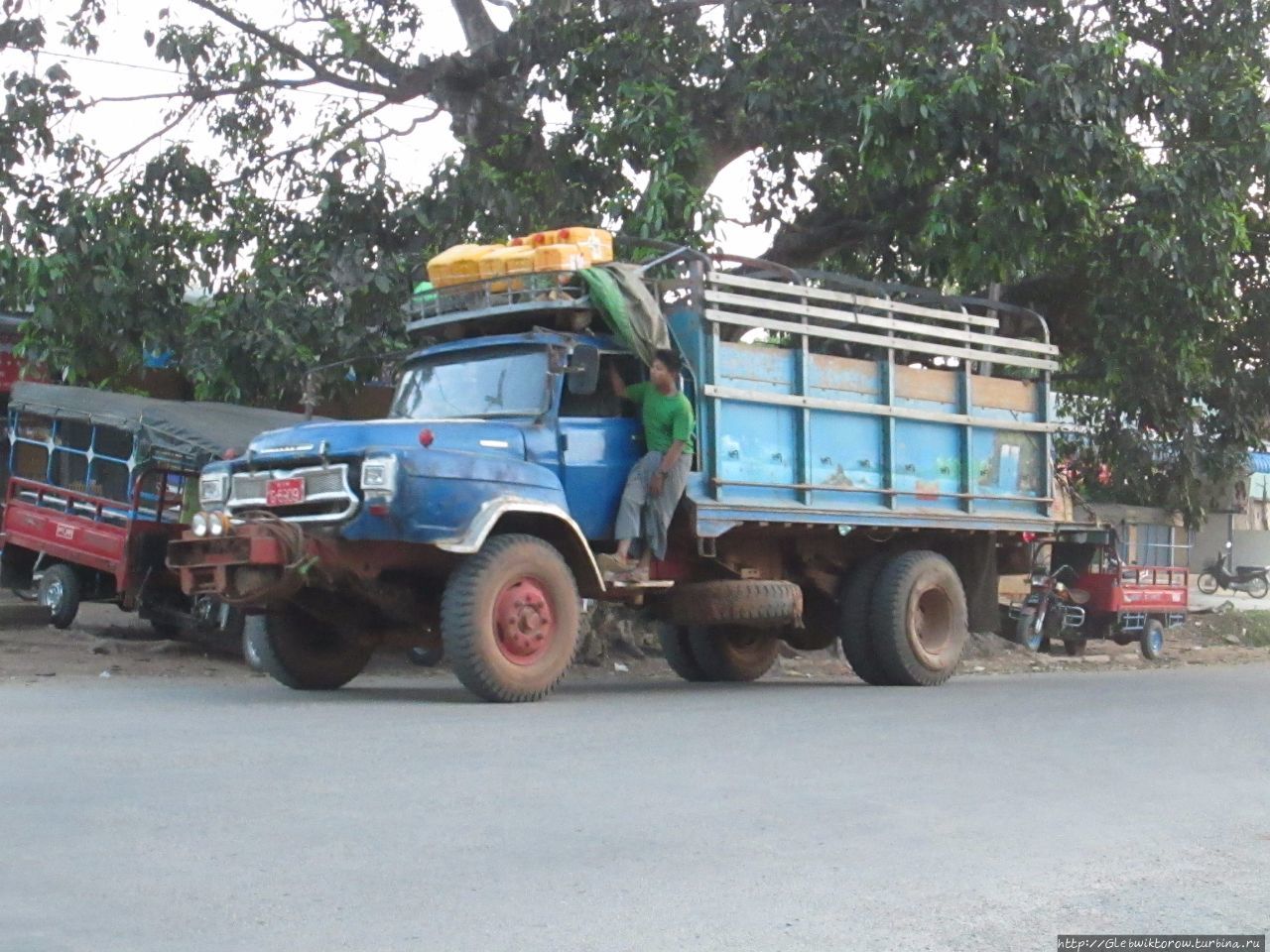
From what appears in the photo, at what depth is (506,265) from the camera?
470 inches

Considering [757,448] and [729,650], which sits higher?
[757,448]

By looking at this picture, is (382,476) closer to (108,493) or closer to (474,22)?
(108,493)

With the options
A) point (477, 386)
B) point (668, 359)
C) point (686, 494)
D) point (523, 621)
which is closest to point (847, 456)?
point (686, 494)

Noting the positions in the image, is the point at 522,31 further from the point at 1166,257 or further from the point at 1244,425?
the point at 1244,425

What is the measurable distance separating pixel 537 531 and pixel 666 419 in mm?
1153

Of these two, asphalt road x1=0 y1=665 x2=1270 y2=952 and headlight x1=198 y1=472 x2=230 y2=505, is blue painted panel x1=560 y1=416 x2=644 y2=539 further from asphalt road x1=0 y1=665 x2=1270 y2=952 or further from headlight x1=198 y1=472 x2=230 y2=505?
headlight x1=198 y1=472 x2=230 y2=505

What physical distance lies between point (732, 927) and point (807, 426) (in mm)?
8093

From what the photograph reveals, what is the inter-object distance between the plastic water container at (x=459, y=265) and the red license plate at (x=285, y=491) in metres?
2.22

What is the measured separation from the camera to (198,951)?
444 centimetres

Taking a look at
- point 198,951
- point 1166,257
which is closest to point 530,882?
point 198,951

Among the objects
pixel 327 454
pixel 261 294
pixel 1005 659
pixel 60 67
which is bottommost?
pixel 1005 659

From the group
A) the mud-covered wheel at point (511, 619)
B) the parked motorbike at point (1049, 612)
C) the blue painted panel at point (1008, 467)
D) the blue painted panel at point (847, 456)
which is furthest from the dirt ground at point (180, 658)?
the mud-covered wheel at point (511, 619)

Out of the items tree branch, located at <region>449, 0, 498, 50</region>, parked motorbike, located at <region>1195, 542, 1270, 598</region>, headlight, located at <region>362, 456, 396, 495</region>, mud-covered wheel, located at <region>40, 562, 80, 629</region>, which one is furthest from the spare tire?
parked motorbike, located at <region>1195, 542, 1270, 598</region>

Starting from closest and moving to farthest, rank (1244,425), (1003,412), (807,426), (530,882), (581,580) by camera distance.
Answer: (530,882) → (581,580) → (807,426) → (1003,412) → (1244,425)
